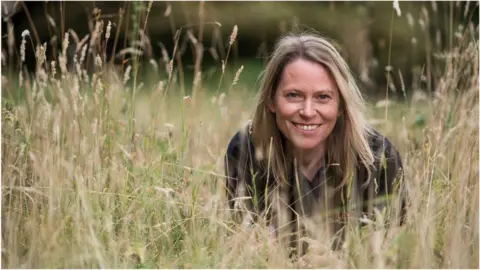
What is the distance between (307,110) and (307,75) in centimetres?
14

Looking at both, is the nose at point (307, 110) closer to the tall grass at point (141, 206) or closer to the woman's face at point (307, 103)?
the woman's face at point (307, 103)

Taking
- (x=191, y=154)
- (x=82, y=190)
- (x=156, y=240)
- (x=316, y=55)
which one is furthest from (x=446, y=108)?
(x=82, y=190)

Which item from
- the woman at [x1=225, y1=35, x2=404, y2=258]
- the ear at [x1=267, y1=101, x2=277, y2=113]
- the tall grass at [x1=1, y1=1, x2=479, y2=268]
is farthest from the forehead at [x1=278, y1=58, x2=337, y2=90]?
the tall grass at [x1=1, y1=1, x2=479, y2=268]

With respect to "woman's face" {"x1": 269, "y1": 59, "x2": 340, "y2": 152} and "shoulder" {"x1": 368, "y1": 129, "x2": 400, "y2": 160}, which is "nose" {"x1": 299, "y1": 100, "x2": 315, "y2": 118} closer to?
"woman's face" {"x1": 269, "y1": 59, "x2": 340, "y2": 152}

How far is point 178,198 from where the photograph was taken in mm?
2617

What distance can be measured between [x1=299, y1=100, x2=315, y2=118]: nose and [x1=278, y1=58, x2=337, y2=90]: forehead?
0.06 metres

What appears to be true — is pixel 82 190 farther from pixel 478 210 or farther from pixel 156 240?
pixel 478 210

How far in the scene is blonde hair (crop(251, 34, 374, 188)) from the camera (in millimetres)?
2699

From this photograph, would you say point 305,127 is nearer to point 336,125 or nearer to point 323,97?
point 323,97

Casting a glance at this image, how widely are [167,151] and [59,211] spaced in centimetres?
49

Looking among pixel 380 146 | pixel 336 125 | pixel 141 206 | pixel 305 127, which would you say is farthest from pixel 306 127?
pixel 141 206

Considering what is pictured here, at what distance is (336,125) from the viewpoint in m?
2.84

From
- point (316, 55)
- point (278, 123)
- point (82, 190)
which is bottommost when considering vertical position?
point (82, 190)

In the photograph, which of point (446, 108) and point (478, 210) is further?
point (446, 108)
